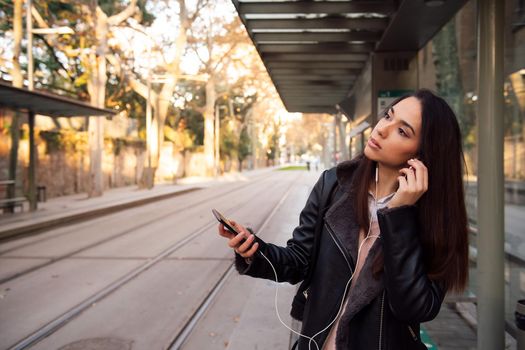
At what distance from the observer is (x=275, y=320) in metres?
4.93

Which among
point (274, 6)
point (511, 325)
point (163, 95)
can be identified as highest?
point (163, 95)

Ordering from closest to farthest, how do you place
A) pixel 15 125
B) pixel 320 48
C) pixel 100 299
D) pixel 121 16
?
pixel 100 299 < pixel 320 48 < pixel 15 125 < pixel 121 16

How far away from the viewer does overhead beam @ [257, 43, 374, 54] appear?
24.4 feet

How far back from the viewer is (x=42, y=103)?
43.0 feet

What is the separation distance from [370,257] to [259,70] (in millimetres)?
30652

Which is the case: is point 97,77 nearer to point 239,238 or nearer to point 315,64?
point 315,64

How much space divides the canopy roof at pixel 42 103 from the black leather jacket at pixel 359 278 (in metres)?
10.5

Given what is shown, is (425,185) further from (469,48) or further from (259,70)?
(259,70)

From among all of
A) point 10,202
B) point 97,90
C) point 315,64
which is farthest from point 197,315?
point 97,90

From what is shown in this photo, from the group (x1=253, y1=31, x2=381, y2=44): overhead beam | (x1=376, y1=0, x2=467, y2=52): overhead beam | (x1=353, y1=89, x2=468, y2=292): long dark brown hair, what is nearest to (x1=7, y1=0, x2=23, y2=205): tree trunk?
(x1=253, y1=31, x2=381, y2=44): overhead beam

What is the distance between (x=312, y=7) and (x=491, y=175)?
3.53 meters

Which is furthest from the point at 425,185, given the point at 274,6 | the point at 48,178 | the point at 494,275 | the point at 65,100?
the point at 48,178

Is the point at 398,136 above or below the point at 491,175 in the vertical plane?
above

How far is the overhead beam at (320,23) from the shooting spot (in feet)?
20.6
